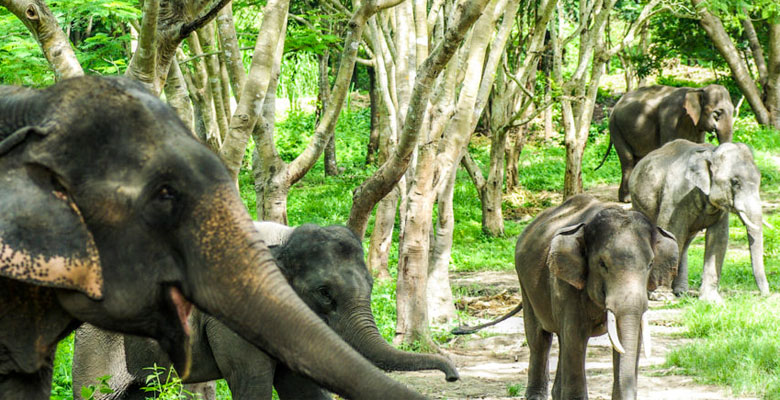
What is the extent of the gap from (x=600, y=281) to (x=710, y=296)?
450 cm

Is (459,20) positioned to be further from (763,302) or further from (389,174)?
(763,302)

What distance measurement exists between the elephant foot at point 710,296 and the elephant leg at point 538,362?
330 cm

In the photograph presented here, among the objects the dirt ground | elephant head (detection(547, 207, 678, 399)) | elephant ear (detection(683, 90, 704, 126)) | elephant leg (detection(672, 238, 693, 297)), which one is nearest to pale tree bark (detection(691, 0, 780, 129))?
elephant ear (detection(683, 90, 704, 126))

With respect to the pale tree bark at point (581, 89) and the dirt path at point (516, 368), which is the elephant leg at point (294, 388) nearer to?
the dirt path at point (516, 368)

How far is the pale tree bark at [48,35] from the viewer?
507cm

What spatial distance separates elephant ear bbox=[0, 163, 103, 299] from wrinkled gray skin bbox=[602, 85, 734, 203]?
1351 centimetres

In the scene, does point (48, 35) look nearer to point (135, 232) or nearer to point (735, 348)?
point (135, 232)

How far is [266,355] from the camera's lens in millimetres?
4426

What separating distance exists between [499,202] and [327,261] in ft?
33.8

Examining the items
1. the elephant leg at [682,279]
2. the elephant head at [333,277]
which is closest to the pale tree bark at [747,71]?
the elephant leg at [682,279]

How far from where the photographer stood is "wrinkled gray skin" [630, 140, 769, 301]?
31.7ft

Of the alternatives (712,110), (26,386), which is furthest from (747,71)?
(26,386)

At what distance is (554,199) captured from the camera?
17.6 metres

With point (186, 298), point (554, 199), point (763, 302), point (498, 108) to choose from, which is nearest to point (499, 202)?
point (498, 108)
